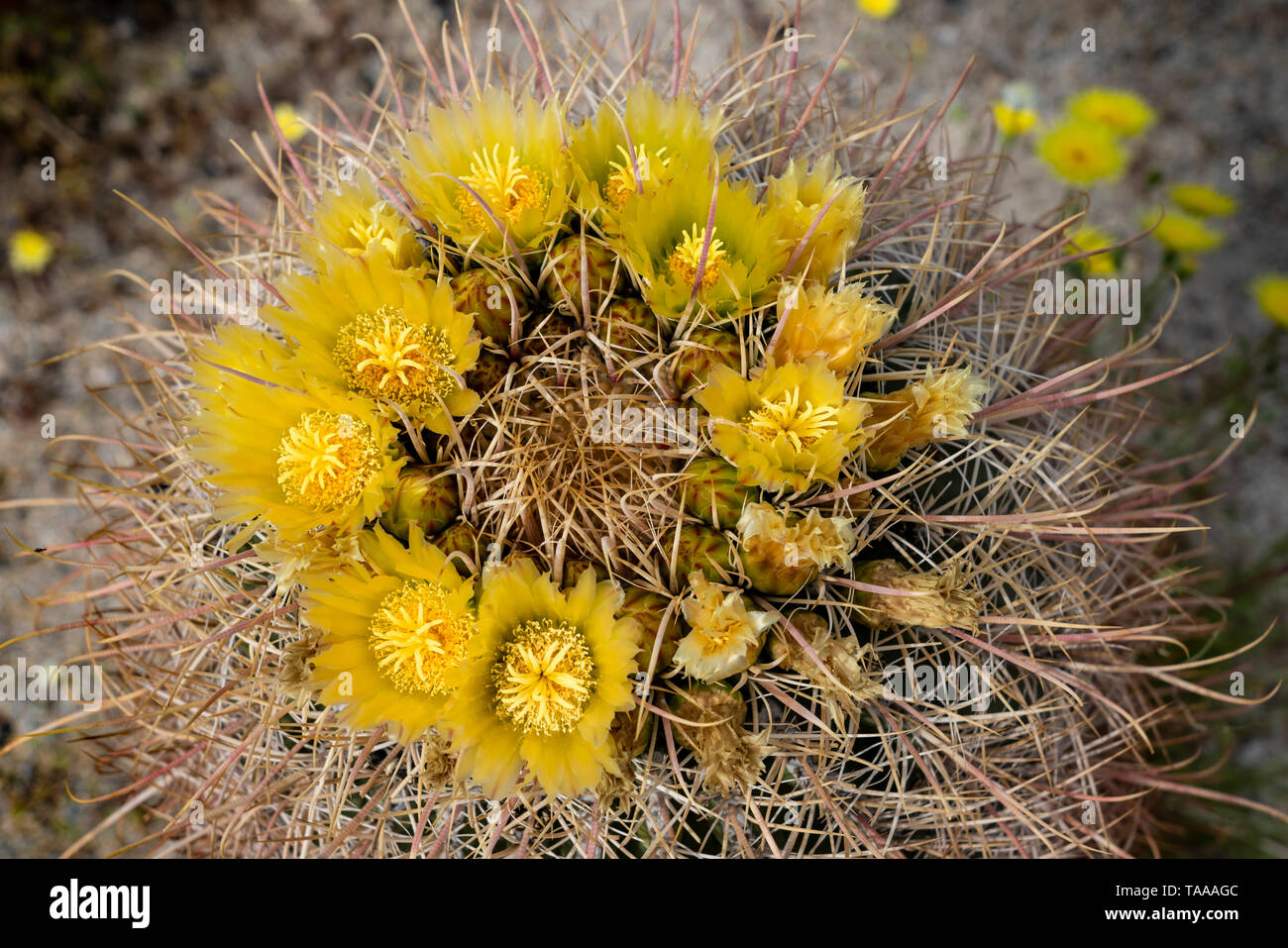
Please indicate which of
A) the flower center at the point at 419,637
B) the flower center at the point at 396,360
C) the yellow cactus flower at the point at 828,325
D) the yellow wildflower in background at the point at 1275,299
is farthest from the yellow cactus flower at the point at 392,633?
the yellow wildflower in background at the point at 1275,299

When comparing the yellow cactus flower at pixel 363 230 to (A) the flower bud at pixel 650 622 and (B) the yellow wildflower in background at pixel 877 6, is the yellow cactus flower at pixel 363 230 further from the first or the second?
(B) the yellow wildflower in background at pixel 877 6

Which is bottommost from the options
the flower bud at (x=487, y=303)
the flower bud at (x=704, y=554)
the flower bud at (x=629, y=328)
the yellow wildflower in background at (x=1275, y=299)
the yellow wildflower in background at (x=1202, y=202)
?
the flower bud at (x=704, y=554)

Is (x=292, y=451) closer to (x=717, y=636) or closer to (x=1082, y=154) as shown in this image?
(x=717, y=636)

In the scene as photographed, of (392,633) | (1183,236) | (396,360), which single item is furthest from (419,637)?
(1183,236)

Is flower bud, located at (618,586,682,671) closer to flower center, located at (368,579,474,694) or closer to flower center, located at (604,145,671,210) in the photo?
flower center, located at (368,579,474,694)

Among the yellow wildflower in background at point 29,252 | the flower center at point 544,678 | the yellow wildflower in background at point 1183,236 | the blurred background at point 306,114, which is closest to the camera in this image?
the flower center at point 544,678

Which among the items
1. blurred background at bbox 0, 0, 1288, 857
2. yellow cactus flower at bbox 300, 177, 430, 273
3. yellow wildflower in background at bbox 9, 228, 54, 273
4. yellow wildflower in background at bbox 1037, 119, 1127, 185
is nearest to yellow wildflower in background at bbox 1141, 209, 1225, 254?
yellow wildflower in background at bbox 1037, 119, 1127, 185
